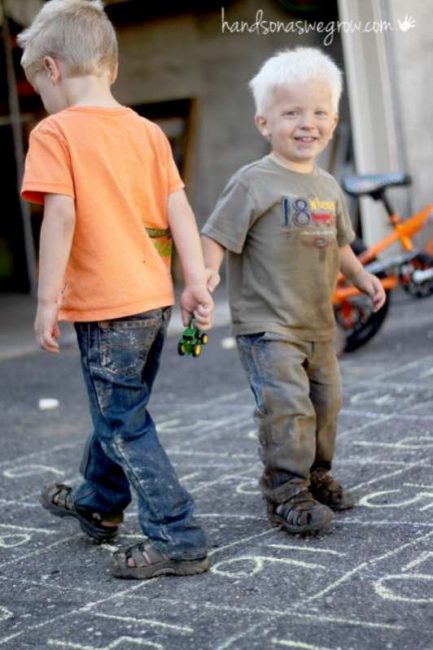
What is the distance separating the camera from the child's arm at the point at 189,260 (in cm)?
340

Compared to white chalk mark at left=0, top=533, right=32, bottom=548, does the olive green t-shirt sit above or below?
above

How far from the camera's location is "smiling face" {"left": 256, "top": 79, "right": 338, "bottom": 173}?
3.85 meters

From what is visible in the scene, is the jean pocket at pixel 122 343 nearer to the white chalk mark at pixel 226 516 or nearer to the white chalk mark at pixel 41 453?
the white chalk mark at pixel 226 516

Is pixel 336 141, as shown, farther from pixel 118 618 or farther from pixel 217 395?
pixel 118 618

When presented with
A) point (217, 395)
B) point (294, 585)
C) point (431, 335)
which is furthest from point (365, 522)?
point (431, 335)

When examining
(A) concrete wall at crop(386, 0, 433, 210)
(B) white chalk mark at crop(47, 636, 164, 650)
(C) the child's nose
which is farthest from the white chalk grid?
(A) concrete wall at crop(386, 0, 433, 210)

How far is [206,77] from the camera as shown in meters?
13.6

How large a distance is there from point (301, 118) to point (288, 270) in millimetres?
481

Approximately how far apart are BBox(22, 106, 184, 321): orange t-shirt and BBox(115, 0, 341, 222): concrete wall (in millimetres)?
9980

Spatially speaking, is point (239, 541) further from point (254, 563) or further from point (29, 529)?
point (29, 529)

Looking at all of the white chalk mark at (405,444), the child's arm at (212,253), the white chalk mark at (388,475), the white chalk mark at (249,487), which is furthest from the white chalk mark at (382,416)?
the child's arm at (212,253)

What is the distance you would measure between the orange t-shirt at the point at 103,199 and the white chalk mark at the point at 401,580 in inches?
38.0

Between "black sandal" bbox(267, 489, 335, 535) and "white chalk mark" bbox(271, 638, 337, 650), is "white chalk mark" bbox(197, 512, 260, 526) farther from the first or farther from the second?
"white chalk mark" bbox(271, 638, 337, 650)

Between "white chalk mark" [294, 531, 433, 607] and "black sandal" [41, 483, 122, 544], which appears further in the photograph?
"black sandal" [41, 483, 122, 544]
